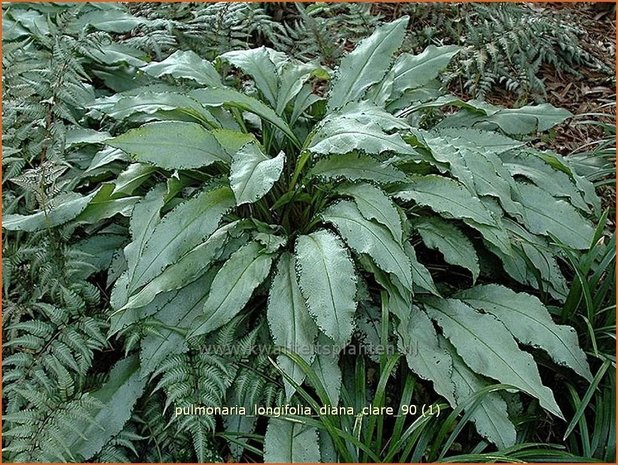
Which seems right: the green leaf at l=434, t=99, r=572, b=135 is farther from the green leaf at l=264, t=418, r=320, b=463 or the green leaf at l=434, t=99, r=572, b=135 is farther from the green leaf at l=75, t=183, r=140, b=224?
the green leaf at l=264, t=418, r=320, b=463

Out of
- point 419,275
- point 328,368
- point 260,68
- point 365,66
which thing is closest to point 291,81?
point 260,68

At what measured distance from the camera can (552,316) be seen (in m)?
2.99

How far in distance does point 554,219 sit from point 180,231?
1598 millimetres

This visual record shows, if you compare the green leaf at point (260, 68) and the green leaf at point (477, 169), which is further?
the green leaf at point (260, 68)

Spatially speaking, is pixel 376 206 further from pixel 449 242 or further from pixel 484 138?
pixel 484 138

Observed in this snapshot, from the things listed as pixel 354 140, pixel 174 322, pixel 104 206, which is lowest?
pixel 174 322

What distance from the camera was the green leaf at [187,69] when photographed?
3.14 meters

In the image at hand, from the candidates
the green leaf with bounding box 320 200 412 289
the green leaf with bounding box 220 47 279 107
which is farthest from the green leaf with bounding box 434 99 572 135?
the green leaf with bounding box 320 200 412 289

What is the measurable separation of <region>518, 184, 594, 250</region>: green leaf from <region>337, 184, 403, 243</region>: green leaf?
0.72 meters

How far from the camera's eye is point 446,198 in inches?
108

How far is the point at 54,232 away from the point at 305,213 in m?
1.02

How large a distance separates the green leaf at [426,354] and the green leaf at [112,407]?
100cm

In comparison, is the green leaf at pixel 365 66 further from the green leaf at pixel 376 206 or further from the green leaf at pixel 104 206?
the green leaf at pixel 104 206

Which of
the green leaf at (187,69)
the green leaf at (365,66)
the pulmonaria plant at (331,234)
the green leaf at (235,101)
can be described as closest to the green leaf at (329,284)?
Answer: the pulmonaria plant at (331,234)
